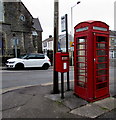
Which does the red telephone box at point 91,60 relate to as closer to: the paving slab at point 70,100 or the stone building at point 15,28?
the paving slab at point 70,100

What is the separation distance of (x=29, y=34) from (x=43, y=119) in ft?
73.5

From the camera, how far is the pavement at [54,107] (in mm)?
3178

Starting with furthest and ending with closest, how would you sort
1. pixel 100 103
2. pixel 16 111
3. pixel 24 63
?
pixel 24 63
pixel 100 103
pixel 16 111

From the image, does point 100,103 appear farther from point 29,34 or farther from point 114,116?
point 29,34

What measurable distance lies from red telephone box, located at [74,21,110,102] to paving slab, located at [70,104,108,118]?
0.39 meters

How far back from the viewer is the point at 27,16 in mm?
24328

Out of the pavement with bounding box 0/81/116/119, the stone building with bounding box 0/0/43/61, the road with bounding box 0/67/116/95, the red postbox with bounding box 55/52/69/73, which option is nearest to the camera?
the pavement with bounding box 0/81/116/119

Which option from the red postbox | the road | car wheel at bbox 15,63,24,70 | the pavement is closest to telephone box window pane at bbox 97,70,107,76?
the pavement

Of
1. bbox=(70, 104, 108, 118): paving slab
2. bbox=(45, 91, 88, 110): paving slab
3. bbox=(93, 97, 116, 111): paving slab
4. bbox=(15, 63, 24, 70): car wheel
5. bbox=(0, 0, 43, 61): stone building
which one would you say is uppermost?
bbox=(0, 0, 43, 61): stone building

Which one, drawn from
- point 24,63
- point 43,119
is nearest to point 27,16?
point 24,63

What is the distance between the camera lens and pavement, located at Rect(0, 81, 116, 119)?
3.18 m

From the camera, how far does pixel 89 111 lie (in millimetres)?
3352

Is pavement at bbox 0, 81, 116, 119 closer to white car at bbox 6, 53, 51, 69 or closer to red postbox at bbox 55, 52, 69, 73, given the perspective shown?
red postbox at bbox 55, 52, 69, 73

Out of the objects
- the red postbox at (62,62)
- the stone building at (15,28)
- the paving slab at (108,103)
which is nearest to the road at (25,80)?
the paving slab at (108,103)
